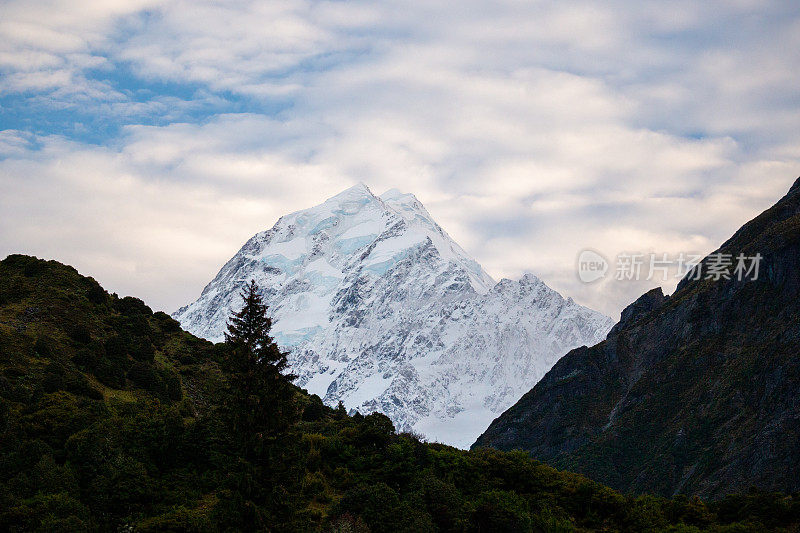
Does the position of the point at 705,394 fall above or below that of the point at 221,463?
above

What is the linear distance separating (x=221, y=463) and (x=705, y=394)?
12581cm

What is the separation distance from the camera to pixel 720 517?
47.1m

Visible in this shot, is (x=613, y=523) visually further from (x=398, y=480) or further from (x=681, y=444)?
(x=681, y=444)

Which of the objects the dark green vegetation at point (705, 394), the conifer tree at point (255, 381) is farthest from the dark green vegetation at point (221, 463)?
the dark green vegetation at point (705, 394)

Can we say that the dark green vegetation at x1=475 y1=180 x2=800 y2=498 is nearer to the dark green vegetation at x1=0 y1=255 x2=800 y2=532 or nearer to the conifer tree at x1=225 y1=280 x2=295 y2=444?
the dark green vegetation at x1=0 y1=255 x2=800 y2=532

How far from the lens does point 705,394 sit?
143375mm

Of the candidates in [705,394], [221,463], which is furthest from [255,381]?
[705,394]

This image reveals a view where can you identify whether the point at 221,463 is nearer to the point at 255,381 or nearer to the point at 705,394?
the point at 255,381

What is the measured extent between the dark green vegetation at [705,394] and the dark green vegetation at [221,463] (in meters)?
77.0

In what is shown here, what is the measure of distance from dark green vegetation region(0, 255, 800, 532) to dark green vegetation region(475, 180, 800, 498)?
77.0 meters

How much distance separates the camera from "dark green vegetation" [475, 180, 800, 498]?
12244cm

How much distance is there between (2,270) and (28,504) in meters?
36.0

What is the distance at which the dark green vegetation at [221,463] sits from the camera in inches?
1389

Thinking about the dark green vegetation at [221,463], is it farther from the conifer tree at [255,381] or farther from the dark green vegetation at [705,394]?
the dark green vegetation at [705,394]
